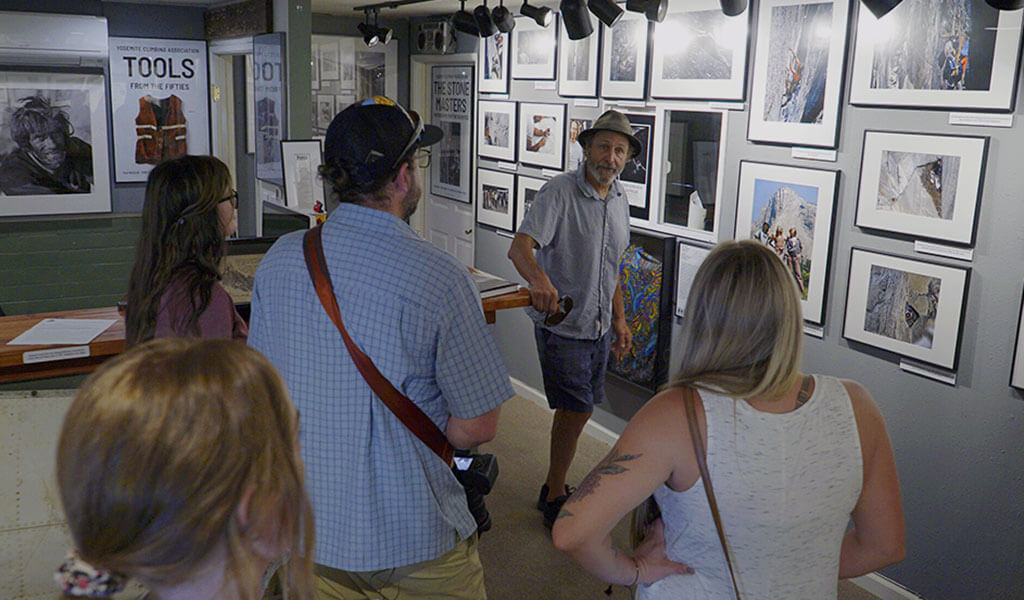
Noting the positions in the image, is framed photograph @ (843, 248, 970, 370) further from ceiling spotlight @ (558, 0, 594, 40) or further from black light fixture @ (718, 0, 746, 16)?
ceiling spotlight @ (558, 0, 594, 40)

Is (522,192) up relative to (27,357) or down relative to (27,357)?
up

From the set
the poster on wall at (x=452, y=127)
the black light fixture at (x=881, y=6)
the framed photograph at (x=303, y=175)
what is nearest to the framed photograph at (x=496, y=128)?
the poster on wall at (x=452, y=127)

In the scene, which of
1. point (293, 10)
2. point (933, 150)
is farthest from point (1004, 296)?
point (293, 10)

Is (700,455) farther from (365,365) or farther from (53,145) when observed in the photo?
(53,145)

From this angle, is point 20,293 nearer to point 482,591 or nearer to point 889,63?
point 482,591

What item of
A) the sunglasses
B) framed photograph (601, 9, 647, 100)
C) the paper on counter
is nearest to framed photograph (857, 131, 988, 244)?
the sunglasses

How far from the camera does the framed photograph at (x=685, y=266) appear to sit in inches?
154

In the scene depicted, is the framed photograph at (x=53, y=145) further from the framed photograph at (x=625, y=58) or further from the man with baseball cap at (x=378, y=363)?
the man with baseball cap at (x=378, y=363)

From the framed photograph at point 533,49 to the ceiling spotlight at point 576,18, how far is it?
1159 millimetres

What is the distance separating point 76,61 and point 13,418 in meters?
4.13

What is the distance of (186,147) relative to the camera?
614cm

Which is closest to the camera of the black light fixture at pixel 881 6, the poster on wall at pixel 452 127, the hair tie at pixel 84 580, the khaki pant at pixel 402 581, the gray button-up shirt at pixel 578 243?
the hair tie at pixel 84 580

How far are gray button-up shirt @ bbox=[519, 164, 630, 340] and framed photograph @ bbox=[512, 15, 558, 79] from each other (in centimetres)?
148

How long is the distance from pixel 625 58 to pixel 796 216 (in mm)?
1346
